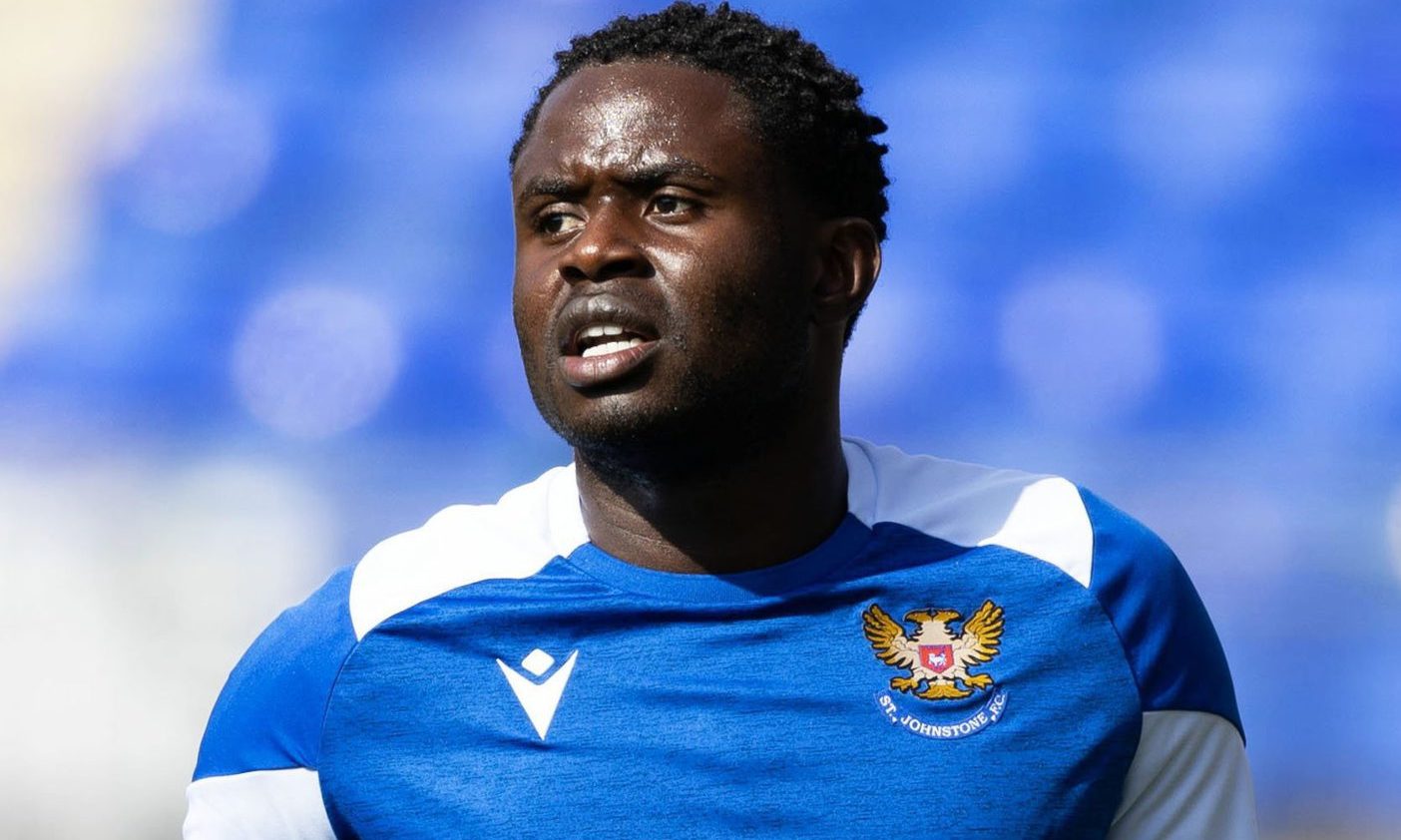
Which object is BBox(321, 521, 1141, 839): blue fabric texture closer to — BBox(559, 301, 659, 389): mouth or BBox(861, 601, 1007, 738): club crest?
BBox(861, 601, 1007, 738): club crest

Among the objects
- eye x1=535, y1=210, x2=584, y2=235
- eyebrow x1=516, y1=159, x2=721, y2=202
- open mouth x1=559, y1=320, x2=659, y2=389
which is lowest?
open mouth x1=559, y1=320, x2=659, y2=389

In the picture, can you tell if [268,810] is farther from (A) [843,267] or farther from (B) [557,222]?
(A) [843,267]

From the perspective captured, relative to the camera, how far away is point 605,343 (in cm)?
206

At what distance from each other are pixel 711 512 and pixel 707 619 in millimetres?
132

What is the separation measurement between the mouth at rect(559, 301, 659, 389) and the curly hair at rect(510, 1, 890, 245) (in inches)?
12.8

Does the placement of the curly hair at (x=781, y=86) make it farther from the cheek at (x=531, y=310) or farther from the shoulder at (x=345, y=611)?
the shoulder at (x=345, y=611)

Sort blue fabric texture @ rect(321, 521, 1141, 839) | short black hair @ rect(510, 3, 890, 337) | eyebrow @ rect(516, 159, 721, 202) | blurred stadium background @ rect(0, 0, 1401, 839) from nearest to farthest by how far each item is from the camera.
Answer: blue fabric texture @ rect(321, 521, 1141, 839) → eyebrow @ rect(516, 159, 721, 202) → short black hair @ rect(510, 3, 890, 337) → blurred stadium background @ rect(0, 0, 1401, 839)

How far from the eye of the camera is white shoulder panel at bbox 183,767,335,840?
2039 millimetres

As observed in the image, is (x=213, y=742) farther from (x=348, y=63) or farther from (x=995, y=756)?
(x=348, y=63)

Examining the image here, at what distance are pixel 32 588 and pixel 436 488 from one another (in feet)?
2.86

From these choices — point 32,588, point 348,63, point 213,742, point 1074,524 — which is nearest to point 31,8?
point 348,63

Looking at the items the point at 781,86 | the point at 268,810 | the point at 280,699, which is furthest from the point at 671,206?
the point at 268,810

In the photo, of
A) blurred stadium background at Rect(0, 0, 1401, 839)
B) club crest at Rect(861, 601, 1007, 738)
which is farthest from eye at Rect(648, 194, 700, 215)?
blurred stadium background at Rect(0, 0, 1401, 839)

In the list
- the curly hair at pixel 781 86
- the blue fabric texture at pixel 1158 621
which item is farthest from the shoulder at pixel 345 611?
the blue fabric texture at pixel 1158 621
